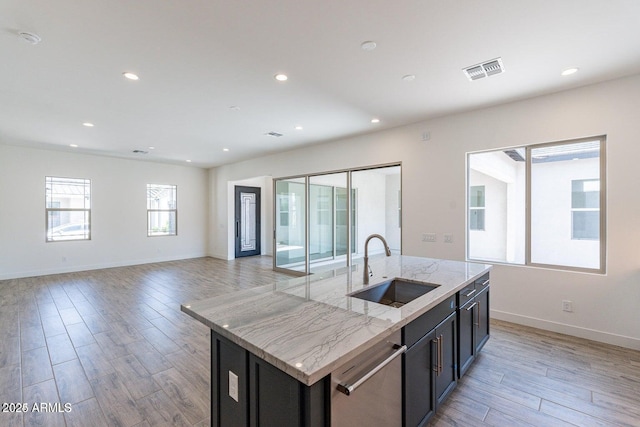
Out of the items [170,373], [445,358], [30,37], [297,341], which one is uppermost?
[30,37]

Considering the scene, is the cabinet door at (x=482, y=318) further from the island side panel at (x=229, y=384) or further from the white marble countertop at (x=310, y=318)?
the island side panel at (x=229, y=384)

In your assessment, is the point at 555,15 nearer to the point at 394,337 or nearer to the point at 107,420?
the point at 394,337

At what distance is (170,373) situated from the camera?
2.57m

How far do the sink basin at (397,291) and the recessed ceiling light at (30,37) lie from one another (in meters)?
3.34

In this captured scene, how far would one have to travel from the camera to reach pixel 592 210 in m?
3.36

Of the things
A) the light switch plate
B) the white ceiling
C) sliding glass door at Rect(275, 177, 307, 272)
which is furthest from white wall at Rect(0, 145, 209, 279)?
the light switch plate

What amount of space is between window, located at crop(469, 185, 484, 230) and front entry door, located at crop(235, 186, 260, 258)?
6895mm

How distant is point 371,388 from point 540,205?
12.0ft

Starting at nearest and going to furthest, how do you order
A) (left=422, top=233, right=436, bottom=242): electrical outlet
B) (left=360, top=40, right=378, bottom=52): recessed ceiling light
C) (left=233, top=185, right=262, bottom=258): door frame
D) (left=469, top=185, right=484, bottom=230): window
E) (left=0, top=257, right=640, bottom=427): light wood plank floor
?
(left=0, top=257, right=640, bottom=427): light wood plank floor, (left=360, top=40, right=378, bottom=52): recessed ceiling light, (left=469, top=185, right=484, bottom=230): window, (left=422, top=233, right=436, bottom=242): electrical outlet, (left=233, top=185, right=262, bottom=258): door frame

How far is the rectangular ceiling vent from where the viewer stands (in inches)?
111

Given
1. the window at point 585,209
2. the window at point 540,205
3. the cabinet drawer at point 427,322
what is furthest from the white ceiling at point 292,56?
the cabinet drawer at point 427,322

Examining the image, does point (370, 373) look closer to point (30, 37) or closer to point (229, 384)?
point (229, 384)

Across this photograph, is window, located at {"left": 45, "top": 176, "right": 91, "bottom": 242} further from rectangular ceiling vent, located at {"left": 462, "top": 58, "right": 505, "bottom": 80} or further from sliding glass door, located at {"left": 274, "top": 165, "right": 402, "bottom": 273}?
rectangular ceiling vent, located at {"left": 462, "top": 58, "right": 505, "bottom": 80}

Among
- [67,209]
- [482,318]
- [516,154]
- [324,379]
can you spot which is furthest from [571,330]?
[67,209]
